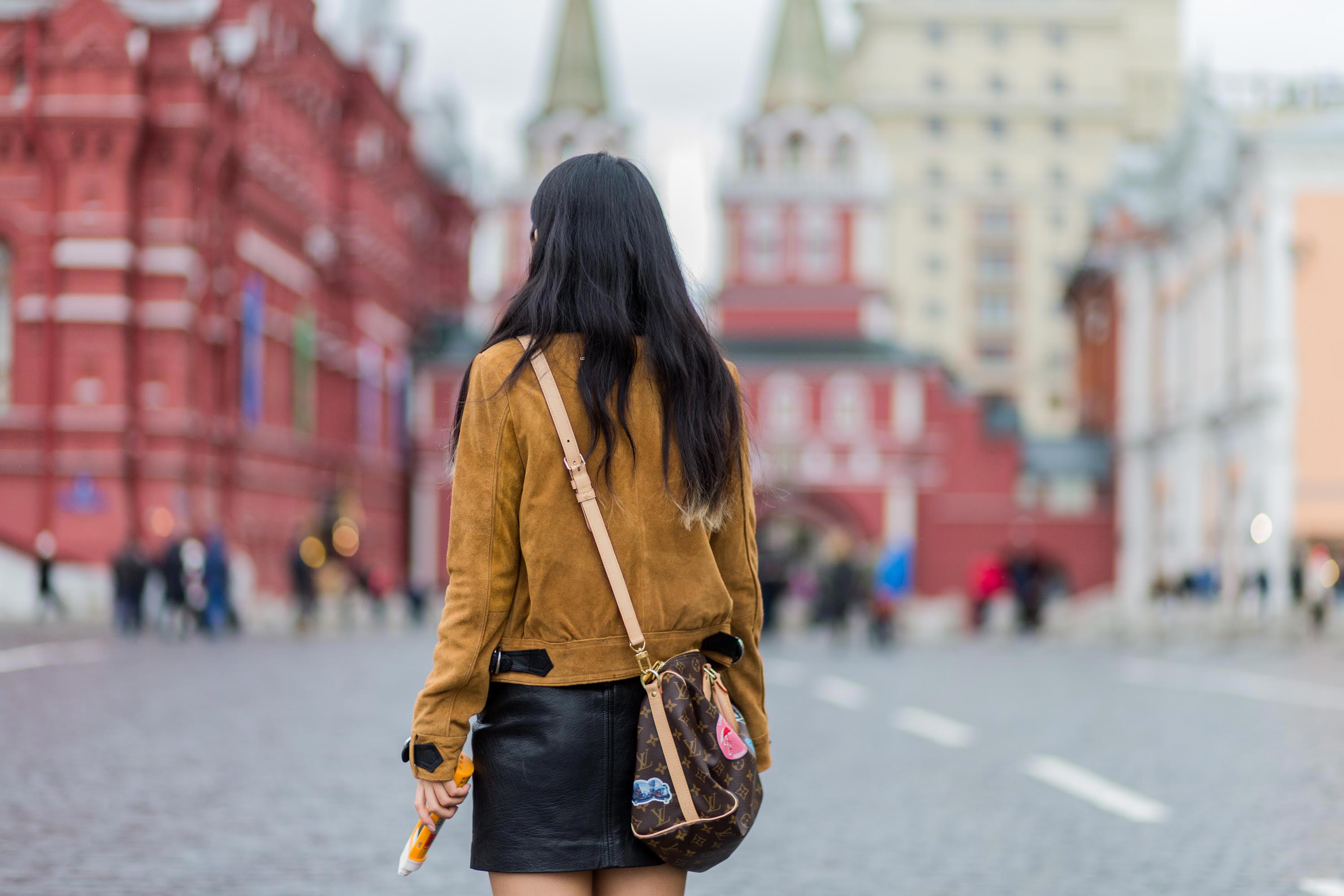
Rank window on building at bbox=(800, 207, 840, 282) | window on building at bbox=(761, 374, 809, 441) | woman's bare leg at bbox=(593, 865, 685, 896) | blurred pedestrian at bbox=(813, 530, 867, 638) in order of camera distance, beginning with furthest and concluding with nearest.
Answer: window on building at bbox=(800, 207, 840, 282) < window on building at bbox=(761, 374, 809, 441) < blurred pedestrian at bbox=(813, 530, 867, 638) < woman's bare leg at bbox=(593, 865, 685, 896)

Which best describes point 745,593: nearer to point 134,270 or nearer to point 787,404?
point 134,270

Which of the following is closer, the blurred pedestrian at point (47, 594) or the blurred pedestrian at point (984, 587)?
the blurred pedestrian at point (47, 594)

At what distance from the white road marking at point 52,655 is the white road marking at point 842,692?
8152 millimetres

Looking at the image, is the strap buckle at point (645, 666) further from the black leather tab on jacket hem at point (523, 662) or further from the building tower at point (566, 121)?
the building tower at point (566, 121)

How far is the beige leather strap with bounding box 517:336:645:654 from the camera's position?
3082mm

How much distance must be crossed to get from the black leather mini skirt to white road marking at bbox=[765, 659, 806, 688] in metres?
15.9

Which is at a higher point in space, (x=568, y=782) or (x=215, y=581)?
(x=568, y=782)

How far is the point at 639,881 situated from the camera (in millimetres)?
3172

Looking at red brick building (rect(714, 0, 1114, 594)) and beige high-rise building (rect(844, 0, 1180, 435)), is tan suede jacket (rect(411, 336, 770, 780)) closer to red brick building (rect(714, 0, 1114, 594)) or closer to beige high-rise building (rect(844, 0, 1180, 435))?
red brick building (rect(714, 0, 1114, 594))

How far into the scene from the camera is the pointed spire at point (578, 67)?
67.9m

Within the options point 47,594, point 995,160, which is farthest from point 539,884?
point 995,160

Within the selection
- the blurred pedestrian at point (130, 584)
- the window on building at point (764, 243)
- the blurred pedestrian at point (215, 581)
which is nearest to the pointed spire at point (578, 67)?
the window on building at point (764, 243)

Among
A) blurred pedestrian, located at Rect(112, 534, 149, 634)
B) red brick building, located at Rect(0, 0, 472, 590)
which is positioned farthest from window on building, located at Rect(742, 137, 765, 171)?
blurred pedestrian, located at Rect(112, 534, 149, 634)

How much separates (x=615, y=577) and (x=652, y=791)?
1.20ft
